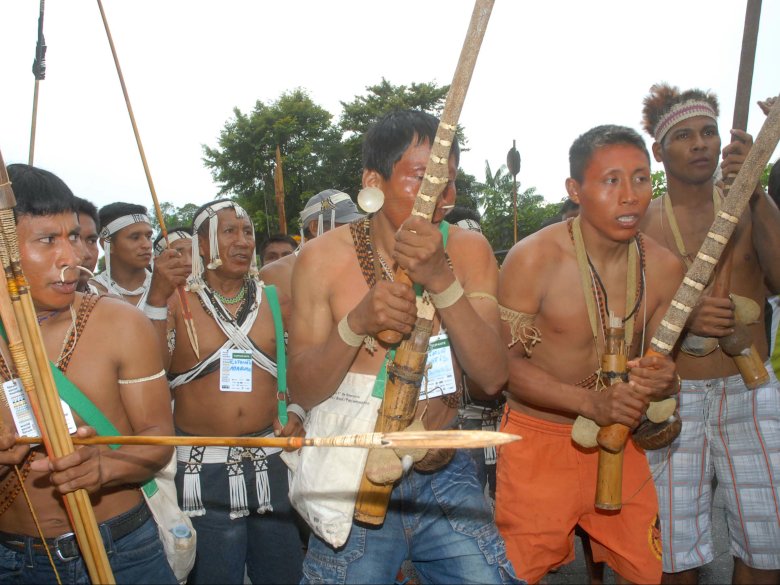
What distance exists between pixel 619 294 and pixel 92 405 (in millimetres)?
2432

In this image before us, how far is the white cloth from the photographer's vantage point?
2.32 meters

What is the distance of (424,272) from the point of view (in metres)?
2.12

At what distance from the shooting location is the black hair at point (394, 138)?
2580mm

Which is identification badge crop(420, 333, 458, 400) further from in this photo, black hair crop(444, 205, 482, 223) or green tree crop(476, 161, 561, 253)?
green tree crop(476, 161, 561, 253)

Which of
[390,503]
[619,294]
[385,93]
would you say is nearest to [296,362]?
[390,503]

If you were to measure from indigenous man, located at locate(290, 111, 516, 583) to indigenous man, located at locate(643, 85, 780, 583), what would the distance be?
55.0 inches

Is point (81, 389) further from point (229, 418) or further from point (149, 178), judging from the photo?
point (149, 178)

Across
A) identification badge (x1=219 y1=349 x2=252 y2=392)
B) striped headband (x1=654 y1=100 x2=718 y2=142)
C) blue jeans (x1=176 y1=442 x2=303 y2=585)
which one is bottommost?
blue jeans (x1=176 y1=442 x2=303 y2=585)

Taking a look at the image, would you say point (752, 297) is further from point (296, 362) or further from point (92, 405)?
point (92, 405)

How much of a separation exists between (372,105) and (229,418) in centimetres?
3497

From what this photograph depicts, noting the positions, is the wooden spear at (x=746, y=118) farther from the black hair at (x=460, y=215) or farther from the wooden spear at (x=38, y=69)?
the wooden spear at (x=38, y=69)

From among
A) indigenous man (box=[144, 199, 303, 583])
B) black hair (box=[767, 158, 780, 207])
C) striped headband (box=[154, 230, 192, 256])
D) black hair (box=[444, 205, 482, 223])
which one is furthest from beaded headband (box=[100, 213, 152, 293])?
black hair (box=[767, 158, 780, 207])

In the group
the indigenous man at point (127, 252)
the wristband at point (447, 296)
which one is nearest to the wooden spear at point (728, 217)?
the wristband at point (447, 296)

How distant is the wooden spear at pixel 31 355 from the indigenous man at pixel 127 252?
3459 mm
